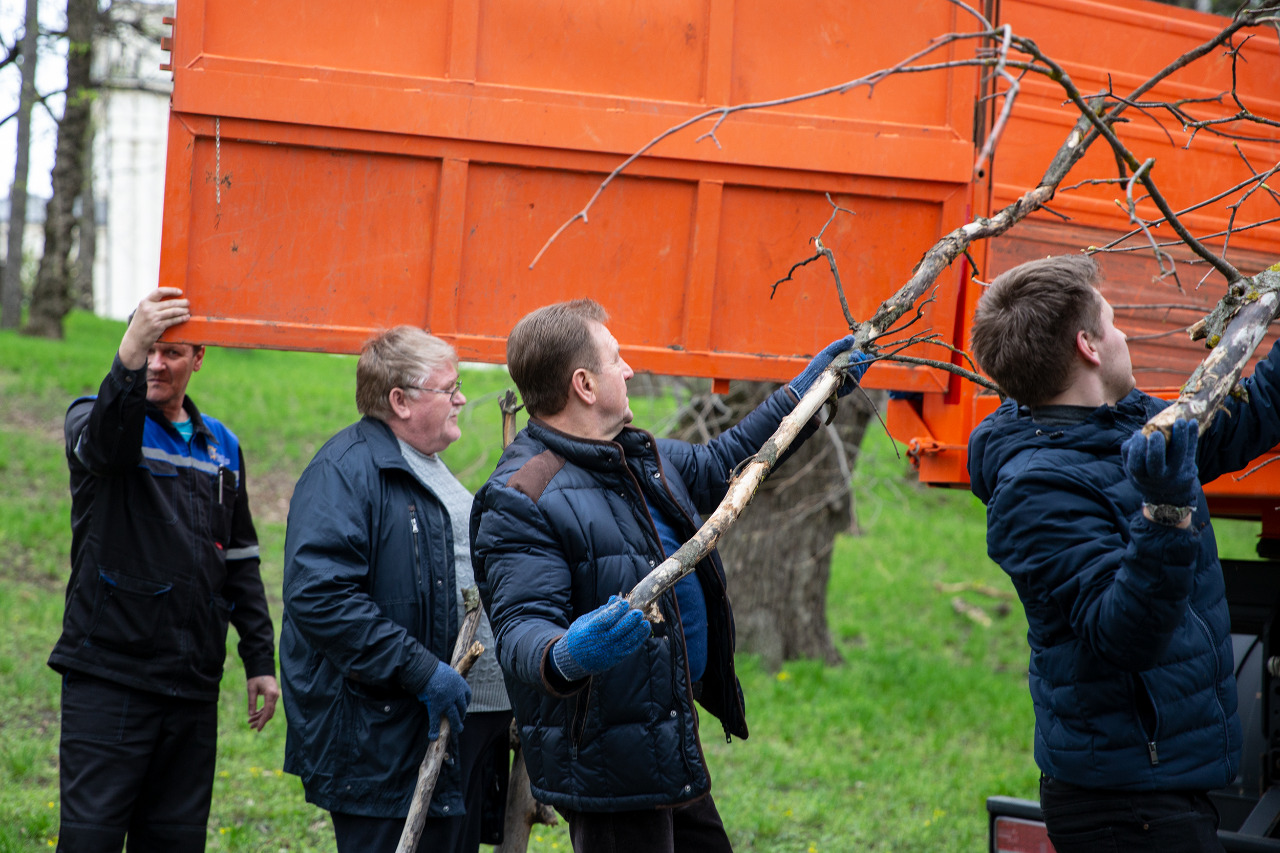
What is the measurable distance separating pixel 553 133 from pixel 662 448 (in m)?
0.95

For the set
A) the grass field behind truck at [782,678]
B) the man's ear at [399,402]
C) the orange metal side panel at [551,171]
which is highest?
the orange metal side panel at [551,171]

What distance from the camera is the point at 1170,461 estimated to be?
158 centimetres

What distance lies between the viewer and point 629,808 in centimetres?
205

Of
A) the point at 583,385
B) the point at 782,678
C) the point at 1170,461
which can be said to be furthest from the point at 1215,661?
the point at 782,678

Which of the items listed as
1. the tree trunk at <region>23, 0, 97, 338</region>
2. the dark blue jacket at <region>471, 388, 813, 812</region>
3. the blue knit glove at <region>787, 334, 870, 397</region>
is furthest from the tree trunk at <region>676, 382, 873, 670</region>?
the tree trunk at <region>23, 0, 97, 338</region>

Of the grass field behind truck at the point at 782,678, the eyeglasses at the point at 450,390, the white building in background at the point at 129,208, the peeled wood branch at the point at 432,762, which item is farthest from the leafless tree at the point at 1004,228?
the white building in background at the point at 129,208

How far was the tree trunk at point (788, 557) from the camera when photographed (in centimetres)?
707

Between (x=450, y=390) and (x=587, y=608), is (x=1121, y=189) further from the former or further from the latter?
(x=587, y=608)

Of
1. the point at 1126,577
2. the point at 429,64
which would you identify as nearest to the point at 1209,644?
the point at 1126,577

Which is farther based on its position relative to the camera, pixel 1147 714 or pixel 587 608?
pixel 587 608

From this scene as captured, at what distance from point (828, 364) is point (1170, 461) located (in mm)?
1039

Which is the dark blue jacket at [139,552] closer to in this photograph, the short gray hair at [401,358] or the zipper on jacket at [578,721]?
the short gray hair at [401,358]

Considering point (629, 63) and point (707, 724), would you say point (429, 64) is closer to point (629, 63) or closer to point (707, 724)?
point (629, 63)

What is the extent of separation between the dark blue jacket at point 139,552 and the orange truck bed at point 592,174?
1.40 ft
